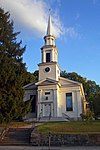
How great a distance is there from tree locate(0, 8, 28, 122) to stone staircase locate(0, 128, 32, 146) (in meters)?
1.47

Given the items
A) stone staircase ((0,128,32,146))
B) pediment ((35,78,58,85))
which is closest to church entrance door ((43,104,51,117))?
pediment ((35,78,58,85))

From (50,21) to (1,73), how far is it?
30.7 metres

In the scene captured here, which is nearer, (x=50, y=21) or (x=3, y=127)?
(x=3, y=127)

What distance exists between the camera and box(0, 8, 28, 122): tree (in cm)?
2047

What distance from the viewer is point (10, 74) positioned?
21125mm

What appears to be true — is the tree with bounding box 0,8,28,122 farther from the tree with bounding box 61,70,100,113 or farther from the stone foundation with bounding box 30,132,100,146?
the tree with bounding box 61,70,100,113

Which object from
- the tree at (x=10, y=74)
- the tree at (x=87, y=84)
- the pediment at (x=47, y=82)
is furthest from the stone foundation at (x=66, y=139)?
the tree at (x=87, y=84)

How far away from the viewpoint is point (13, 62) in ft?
73.5

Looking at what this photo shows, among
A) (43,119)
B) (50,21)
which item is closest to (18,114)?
(43,119)

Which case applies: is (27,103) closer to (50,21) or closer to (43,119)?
(43,119)

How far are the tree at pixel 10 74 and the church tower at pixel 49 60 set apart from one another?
17.8 m

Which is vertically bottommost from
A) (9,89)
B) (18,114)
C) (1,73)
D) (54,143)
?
(54,143)

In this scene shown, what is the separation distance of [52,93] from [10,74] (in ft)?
61.4

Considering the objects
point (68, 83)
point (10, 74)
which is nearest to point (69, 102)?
point (68, 83)
